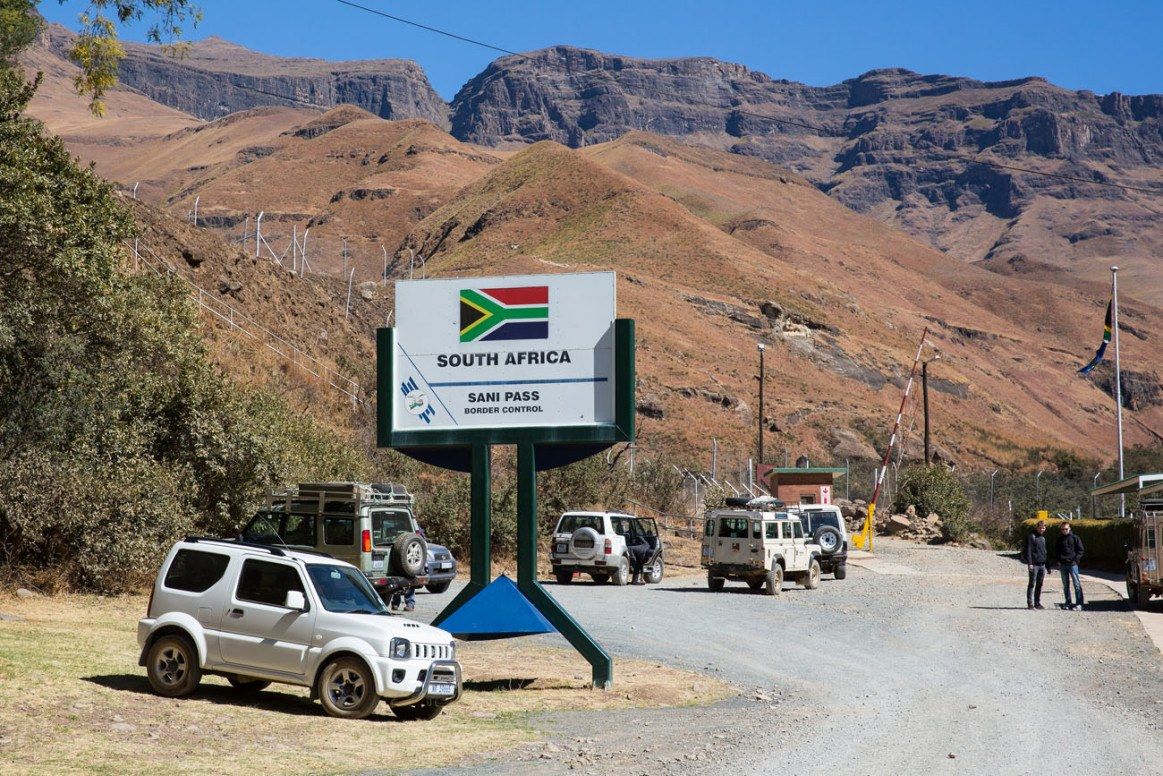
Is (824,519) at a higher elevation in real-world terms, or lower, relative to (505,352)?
lower

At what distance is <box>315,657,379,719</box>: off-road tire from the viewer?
40.1ft

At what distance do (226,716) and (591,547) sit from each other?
1859 cm

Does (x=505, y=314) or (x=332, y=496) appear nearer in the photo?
(x=505, y=314)

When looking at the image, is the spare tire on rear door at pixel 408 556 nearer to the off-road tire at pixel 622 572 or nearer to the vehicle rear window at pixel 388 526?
the vehicle rear window at pixel 388 526

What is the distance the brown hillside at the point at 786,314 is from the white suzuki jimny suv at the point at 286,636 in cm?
6156

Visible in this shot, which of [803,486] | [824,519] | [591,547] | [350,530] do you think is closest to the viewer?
[350,530]

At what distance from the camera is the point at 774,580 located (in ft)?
95.4

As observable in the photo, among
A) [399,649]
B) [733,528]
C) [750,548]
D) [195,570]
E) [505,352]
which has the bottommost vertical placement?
[399,649]

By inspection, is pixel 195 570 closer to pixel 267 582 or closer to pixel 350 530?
pixel 267 582

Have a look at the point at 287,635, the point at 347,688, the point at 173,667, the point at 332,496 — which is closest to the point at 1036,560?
the point at 332,496

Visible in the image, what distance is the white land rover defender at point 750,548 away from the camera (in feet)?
95.2

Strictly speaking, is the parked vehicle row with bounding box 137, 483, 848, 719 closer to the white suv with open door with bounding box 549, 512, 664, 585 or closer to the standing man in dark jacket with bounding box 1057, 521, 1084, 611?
the standing man in dark jacket with bounding box 1057, 521, 1084, 611

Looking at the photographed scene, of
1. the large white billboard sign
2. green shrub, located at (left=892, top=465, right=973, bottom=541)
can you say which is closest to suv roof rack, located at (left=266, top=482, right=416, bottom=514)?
the large white billboard sign

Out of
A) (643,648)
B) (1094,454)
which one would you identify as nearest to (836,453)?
(1094,454)
